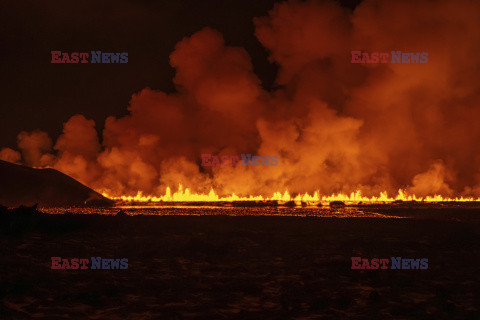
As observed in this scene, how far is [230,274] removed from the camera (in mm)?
21141

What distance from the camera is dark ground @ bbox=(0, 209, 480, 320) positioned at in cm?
1538

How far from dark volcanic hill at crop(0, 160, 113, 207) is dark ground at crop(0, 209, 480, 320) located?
130 ft

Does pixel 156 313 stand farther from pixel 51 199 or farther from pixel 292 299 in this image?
pixel 51 199

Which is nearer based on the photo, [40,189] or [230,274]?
[230,274]

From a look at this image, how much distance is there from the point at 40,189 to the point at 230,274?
2459 inches

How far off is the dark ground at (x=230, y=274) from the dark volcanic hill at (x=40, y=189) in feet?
130

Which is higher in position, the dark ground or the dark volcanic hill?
the dark volcanic hill

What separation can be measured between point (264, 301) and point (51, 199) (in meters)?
66.3

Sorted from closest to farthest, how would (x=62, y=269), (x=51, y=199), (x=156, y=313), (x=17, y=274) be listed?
(x=156, y=313)
(x=17, y=274)
(x=62, y=269)
(x=51, y=199)

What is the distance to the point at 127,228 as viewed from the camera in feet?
116

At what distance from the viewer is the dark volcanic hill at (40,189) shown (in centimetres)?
7106

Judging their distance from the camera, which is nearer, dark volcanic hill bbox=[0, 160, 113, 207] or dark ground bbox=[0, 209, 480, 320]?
dark ground bbox=[0, 209, 480, 320]

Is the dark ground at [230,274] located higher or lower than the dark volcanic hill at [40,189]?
lower

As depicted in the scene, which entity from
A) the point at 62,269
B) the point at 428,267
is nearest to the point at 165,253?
the point at 62,269
